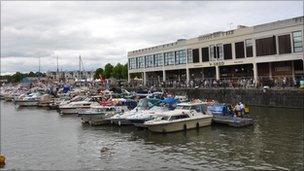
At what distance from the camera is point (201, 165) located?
28391 millimetres

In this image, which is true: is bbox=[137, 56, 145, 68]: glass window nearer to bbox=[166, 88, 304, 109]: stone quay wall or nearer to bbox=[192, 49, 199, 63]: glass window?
bbox=[192, 49, 199, 63]: glass window

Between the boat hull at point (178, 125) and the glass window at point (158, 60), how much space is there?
69.2 metres

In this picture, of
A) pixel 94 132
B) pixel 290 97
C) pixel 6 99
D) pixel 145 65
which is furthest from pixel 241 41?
pixel 6 99

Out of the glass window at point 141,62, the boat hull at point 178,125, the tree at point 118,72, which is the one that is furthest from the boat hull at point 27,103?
the tree at point 118,72

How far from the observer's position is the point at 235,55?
88750 millimetres

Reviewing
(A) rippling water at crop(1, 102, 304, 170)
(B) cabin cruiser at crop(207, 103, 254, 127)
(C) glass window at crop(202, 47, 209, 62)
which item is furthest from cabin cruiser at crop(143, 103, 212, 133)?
(C) glass window at crop(202, 47, 209, 62)

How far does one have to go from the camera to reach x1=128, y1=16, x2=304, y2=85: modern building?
7662 centimetres

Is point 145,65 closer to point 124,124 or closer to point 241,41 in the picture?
point 241,41

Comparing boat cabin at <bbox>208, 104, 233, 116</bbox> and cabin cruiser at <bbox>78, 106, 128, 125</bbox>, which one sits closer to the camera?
boat cabin at <bbox>208, 104, 233, 116</bbox>

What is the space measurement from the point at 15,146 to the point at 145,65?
84686 mm

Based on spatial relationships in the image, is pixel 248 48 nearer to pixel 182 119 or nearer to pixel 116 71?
pixel 182 119

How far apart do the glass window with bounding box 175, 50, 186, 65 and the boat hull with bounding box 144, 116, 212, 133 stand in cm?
6072

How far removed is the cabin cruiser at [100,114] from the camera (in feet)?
164

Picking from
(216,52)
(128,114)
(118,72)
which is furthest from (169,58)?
(128,114)
